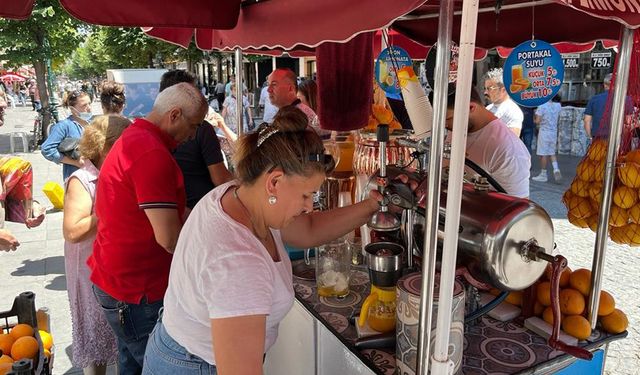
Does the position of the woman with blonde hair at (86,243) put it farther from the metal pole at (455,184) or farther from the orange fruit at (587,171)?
the orange fruit at (587,171)

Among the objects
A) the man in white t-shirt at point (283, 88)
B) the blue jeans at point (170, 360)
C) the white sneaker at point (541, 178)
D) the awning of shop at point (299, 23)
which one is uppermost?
the awning of shop at point (299, 23)

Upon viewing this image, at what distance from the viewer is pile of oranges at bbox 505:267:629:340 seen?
1659 mm

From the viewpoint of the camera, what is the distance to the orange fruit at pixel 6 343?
184cm

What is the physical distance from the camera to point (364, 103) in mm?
2627

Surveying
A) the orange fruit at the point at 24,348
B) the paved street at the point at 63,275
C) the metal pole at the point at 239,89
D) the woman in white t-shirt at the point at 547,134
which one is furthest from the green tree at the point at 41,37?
the orange fruit at the point at 24,348

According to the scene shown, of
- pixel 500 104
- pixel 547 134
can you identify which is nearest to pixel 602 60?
pixel 547 134

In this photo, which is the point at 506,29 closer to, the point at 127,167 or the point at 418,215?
the point at 418,215

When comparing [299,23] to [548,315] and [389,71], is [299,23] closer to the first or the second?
[548,315]

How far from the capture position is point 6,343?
186 cm

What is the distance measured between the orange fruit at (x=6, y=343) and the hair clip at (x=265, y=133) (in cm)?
138

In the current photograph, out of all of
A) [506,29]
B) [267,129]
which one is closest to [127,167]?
[267,129]

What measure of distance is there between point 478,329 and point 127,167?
4.90ft

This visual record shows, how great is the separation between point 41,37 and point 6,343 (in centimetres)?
1177

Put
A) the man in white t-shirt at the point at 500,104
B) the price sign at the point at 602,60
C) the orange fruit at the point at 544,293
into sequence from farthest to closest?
the price sign at the point at 602,60
the man in white t-shirt at the point at 500,104
the orange fruit at the point at 544,293
